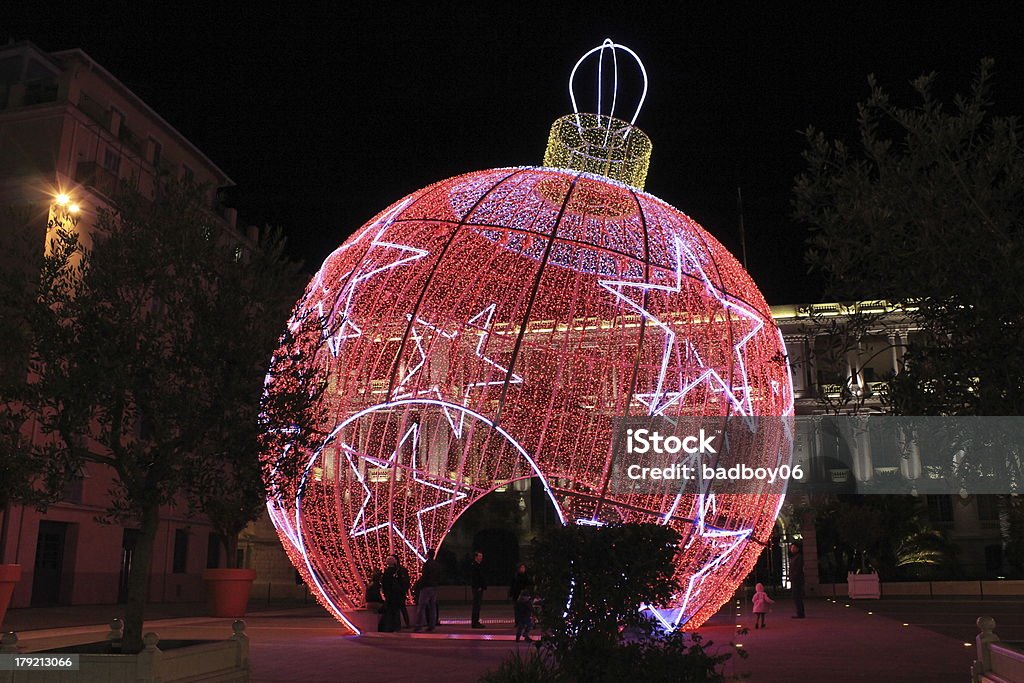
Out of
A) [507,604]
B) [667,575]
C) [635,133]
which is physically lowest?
[507,604]

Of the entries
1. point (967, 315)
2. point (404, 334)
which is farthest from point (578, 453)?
point (967, 315)

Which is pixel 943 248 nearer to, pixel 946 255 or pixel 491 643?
pixel 946 255

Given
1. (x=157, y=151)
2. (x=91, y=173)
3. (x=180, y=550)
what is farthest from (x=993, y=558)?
(x=91, y=173)

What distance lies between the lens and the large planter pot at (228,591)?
66.4 ft

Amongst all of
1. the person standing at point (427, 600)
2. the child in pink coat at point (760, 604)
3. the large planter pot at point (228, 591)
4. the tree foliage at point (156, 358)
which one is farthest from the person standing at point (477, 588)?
the tree foliage at point (156, 358)

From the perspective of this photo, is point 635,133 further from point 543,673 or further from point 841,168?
point 543,673

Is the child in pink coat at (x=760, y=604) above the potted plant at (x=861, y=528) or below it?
below

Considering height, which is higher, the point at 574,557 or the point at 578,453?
the point at 578,453

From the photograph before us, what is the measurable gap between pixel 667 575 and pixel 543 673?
1173mm

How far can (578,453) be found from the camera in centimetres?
1315

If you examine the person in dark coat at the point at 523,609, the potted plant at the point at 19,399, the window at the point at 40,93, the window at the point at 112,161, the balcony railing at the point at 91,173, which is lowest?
the person in dark coat at the point at 523,609

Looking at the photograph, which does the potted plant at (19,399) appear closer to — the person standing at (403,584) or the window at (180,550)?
the person standing at (403,584)

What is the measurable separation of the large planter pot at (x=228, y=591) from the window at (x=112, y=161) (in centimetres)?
1302

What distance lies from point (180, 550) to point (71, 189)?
41.2 ft
